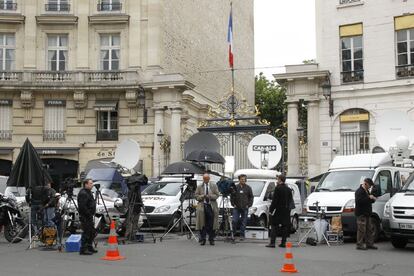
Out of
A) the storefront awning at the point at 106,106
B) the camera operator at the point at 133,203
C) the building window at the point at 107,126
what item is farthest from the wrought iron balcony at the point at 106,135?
the camera operator at the point at 133,203

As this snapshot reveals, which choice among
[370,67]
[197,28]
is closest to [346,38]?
[370,67]

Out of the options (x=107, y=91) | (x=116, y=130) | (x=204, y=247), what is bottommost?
(x=204, y=247)

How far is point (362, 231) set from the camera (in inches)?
577

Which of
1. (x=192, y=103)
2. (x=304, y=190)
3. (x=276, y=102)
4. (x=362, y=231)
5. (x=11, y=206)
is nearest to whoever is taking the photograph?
(x=362, y=231)

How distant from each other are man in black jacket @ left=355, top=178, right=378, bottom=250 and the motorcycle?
8737mm

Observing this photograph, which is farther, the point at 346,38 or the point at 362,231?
the point at 346,38

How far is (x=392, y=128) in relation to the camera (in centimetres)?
2089

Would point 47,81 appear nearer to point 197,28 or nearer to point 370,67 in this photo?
point 197,28

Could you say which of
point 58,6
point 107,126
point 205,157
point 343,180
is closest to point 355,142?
point 343,180

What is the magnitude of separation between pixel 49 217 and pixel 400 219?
28.2ft

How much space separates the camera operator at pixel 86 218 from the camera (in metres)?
13.5

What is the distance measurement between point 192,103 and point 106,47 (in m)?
6.11

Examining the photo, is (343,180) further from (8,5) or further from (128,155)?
(8,5)

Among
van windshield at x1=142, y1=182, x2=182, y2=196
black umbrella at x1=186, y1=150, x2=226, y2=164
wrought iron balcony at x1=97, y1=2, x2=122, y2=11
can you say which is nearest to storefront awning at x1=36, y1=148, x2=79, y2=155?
wrought iron balcony at x1=97, y1=2, x2=122, y2=11
